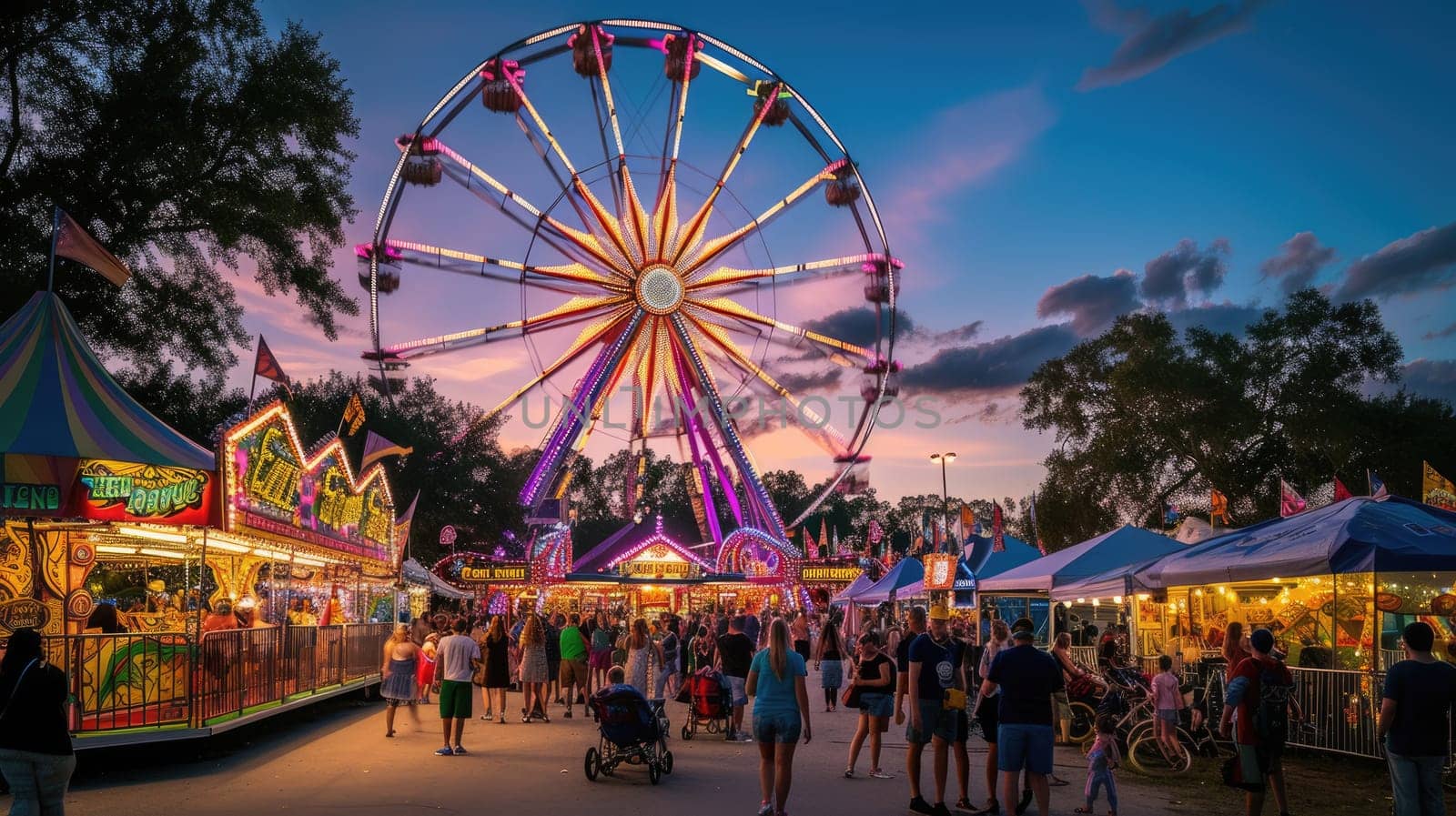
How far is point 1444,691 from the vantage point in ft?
22.3

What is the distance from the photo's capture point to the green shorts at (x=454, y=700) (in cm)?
1248

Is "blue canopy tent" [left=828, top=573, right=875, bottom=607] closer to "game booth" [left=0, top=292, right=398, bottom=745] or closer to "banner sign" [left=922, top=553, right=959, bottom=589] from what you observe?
"banner sign" [left=922, top=553, right=959, bottom=589]

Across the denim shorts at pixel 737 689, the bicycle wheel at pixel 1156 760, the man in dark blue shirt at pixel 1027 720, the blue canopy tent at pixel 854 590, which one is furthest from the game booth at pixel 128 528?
the blue canopy tent at pixel 854 590

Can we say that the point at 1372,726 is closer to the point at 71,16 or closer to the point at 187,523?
the point at 187,523

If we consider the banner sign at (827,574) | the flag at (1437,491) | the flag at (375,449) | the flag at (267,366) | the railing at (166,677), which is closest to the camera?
the railing at (166,677)

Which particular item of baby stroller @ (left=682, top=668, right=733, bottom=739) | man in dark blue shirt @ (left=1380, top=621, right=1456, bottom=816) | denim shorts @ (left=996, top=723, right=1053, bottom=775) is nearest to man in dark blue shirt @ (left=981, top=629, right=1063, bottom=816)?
denim shorts @ (left=996, top=723, right=1053, bottom=775)

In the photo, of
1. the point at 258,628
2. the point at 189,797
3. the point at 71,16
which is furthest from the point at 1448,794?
the point at 71,16

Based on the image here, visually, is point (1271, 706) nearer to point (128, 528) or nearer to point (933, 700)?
point (933, 700)

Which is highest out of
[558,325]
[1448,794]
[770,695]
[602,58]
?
[602,58]

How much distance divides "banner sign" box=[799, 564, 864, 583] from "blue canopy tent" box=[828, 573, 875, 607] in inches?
16.5

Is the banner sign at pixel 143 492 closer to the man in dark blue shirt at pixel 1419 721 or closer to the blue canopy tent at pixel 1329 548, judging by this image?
the man in dark blue shirt at pixel 1419 721

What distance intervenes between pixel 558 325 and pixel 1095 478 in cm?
2143

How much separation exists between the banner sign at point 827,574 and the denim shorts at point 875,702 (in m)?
28.5

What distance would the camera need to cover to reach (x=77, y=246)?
12.6 metres
